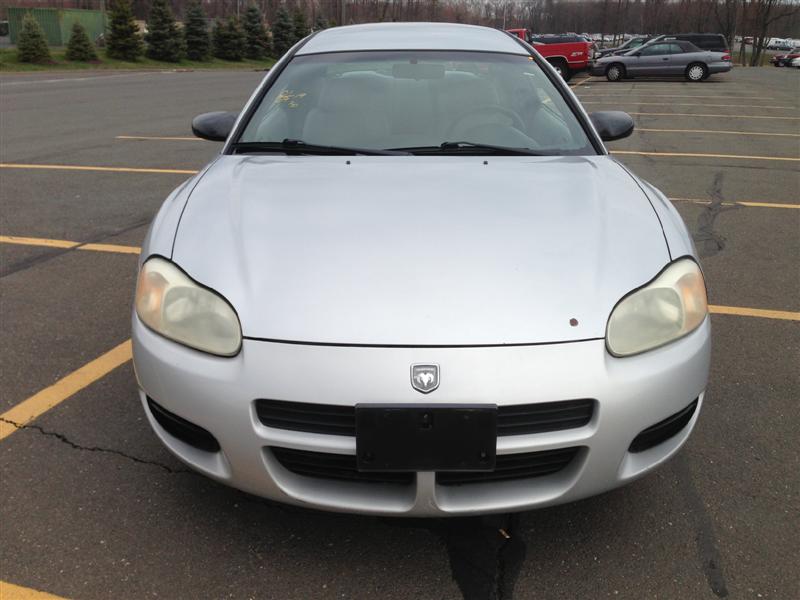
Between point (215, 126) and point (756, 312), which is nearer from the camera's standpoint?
point (215, 126)

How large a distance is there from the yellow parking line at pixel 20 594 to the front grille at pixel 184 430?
0.50 m

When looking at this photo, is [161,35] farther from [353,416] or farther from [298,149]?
[353,416]

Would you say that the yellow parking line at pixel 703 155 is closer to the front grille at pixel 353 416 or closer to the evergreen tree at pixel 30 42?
the front grille at pixel 353 416

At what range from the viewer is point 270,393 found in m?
1.76

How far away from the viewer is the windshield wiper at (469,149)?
2.87 meters

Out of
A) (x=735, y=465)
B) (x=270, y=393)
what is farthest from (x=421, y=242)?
(x=735, y=465)

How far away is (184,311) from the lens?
196 cm

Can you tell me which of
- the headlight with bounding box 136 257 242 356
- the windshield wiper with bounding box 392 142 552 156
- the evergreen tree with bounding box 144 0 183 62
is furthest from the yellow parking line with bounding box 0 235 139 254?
the evergreen tree with bounding box 144 0 183 62

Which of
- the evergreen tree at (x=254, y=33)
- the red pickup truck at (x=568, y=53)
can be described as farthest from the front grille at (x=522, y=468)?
the evergreen tree at (x=254, y=33)

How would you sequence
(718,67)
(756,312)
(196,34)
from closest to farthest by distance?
1. (756,312)
2. (718,67)
3. (196,34)

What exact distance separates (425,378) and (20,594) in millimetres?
1220

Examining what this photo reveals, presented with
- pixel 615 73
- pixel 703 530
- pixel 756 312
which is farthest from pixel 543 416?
pixel 615 73

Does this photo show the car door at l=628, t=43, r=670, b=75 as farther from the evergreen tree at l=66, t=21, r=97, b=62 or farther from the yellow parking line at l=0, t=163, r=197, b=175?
the evergreen tree at l=66, t=21, r=97, b=62

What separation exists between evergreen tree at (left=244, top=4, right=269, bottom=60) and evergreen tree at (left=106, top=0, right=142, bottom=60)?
29.3ft
